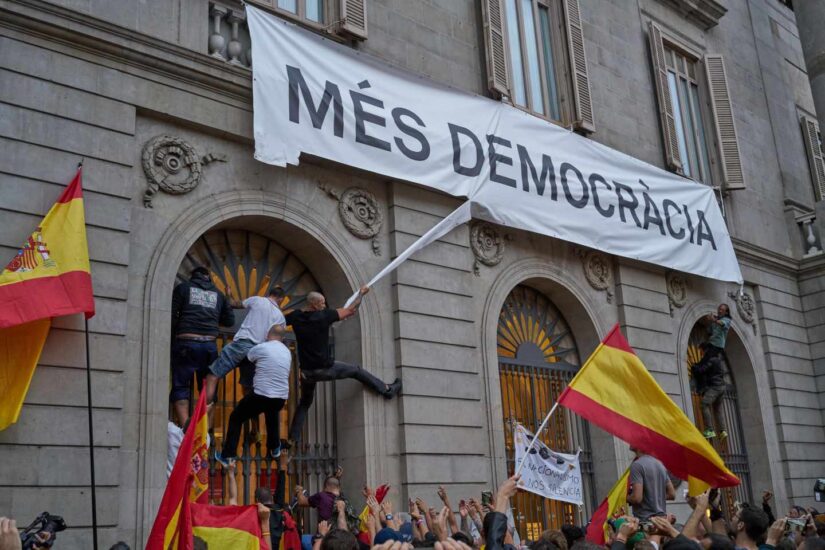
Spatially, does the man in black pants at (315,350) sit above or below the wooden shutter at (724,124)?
below

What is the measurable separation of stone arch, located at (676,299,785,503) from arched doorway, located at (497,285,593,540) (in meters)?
3.76

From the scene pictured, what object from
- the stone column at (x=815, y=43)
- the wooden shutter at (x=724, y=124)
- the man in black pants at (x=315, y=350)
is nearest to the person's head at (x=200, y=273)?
the man in black pants at (x=315, y=350)

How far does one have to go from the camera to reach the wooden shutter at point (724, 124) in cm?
1916

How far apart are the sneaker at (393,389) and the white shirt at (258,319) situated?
5.88 feet

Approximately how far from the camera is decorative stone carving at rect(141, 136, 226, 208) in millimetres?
9922

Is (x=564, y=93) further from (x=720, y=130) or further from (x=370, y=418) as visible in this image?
(x=370, y=418)

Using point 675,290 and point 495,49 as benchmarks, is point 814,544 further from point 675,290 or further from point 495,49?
point 675,290

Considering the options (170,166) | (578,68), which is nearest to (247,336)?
(170,166)

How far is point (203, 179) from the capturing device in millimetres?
10469

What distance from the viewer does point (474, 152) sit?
12992mm

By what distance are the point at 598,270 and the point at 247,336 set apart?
7591 mm

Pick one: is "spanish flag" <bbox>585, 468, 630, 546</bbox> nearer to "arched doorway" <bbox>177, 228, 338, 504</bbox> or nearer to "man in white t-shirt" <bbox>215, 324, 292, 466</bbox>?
"arched doorway" <bbox>177, 228, 338, 504</bbox>

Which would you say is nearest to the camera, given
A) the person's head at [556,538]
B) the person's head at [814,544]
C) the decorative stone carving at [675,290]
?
the person's head at [814,544]

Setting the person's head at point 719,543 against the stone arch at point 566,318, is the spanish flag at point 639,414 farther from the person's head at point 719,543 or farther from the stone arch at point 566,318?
the stone arch at point 566,318
